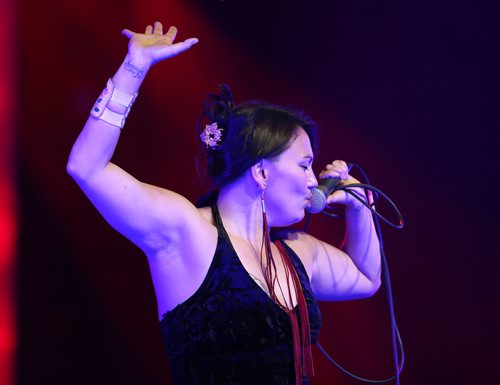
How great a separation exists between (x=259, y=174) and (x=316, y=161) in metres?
0.89

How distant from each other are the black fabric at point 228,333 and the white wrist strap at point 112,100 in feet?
1.39

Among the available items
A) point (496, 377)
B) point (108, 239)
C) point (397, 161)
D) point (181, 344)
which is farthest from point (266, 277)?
point (496, 377)

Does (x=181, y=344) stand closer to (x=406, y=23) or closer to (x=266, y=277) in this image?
(x=266, y=277)

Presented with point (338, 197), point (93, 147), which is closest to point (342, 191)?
point (338, 197)

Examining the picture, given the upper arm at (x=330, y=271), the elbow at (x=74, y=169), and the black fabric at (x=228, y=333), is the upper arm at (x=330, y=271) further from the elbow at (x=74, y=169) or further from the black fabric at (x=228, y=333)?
the elbow at (x=74, y=169)

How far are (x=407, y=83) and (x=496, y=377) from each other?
1.15m

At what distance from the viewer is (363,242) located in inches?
81.8

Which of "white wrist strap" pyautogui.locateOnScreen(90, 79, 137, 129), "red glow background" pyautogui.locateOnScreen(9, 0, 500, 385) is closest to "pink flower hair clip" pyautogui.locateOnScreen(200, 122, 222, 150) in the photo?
"white wrist strap" pyautogui.locateOnScreen(90, 79, 137, 129)

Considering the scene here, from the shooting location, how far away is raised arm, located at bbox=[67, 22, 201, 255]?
139cm

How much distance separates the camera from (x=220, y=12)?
8.54 ft

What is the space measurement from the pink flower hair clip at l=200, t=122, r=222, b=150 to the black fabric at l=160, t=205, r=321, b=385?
30cm

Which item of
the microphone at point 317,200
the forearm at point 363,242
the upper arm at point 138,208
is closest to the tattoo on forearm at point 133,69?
the upper arm at point 138,208

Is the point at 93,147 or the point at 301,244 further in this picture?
the point at 301,244

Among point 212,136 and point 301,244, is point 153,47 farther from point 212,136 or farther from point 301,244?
point 301,244
